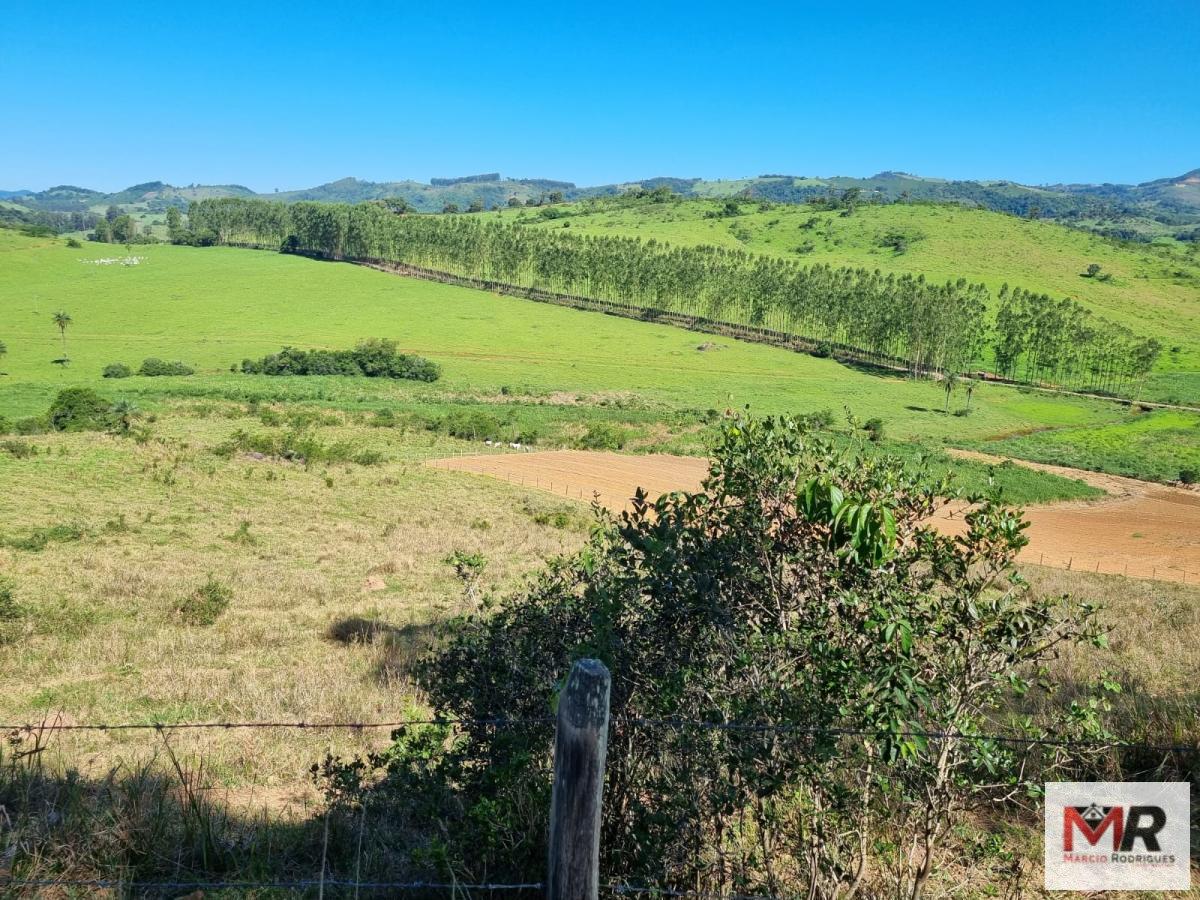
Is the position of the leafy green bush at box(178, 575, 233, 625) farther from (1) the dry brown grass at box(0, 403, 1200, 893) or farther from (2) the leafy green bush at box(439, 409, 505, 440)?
(2) the leafy green bush at box(439, 409, 505, 440)

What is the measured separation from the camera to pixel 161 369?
6638cm

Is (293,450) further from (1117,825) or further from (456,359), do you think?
(456,359)

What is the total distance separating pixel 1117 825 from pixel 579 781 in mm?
4041

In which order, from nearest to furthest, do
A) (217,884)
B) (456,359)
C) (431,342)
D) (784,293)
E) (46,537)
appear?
(217,884), (46,537), (456,359), (431,342), (784,293)

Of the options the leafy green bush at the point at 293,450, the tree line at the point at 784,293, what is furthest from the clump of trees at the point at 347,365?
the tree line at the point at 784,293

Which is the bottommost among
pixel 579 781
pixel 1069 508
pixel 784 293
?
pixel 1069 508

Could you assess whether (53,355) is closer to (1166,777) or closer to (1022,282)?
(1166,777)

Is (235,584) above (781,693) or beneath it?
beneath

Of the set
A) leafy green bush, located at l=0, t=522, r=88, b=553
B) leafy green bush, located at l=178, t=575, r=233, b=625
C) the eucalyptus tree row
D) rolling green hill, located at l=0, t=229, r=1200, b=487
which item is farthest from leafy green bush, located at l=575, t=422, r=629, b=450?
the eucalyptus tree row

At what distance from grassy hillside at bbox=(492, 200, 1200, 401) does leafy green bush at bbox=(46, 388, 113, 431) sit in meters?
101

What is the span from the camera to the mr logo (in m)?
5.39

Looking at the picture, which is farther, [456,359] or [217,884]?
[456,359]
